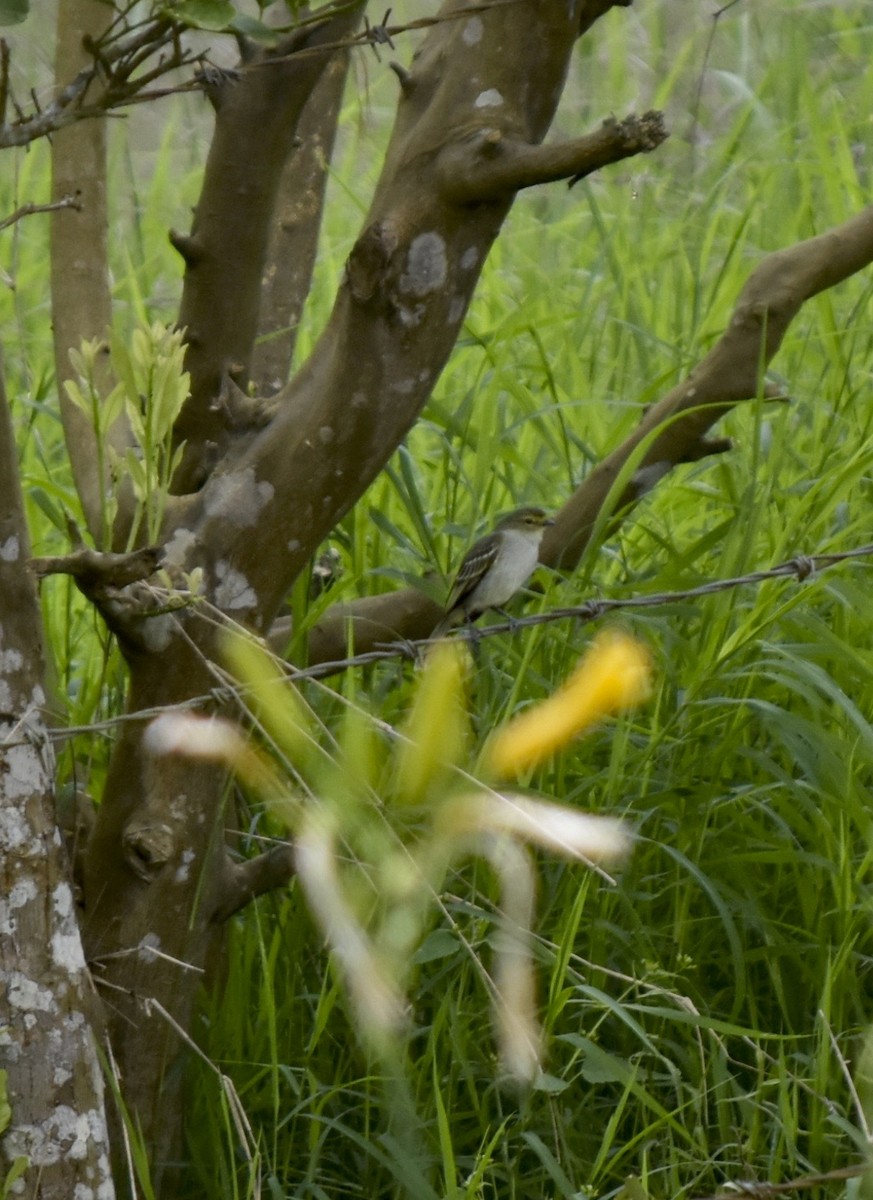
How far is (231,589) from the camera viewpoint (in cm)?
223

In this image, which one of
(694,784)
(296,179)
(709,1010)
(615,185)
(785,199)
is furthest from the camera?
(615,185)

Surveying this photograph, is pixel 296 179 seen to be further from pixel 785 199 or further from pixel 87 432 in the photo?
pixel 785 199

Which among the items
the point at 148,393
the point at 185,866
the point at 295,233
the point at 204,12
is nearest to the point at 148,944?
the point at 185,866

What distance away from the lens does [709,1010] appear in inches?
97.6

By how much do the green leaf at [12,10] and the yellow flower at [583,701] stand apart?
1.28 metres

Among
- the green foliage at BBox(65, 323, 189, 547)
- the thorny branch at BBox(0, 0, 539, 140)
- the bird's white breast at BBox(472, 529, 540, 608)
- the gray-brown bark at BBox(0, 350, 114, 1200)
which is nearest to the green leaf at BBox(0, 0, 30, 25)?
the thorny branch at BBox(0, 0, 539, 140)

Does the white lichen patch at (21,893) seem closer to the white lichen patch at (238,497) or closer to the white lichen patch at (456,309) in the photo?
the white lichen patch at (238,497)

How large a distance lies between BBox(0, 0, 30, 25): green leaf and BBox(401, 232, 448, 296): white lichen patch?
0.79 metres

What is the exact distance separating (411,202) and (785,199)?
288 cm

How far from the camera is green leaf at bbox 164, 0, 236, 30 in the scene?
5.00 feet

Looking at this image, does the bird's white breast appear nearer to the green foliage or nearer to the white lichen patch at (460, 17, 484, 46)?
the white lichen patch at (460, 17, 484, 46)

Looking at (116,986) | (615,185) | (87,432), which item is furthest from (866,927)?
(615,185)

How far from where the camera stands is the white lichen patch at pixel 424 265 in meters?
2.17

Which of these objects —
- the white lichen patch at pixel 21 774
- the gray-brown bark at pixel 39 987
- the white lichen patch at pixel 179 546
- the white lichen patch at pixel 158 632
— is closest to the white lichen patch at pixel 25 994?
the gray-brown bark at pixel 39 987
